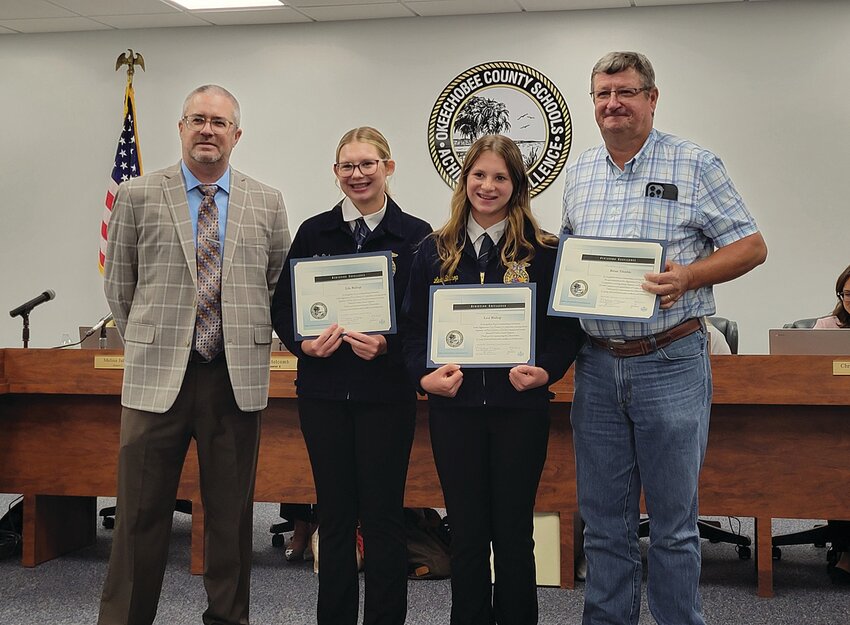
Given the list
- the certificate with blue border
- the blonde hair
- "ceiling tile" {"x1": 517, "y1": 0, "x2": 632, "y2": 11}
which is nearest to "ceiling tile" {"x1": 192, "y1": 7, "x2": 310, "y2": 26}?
"ceiling tile" {"x1": 517, "y1": 0, "x2": 632, "y2": 11}

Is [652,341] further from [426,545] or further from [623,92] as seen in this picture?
[426,545]

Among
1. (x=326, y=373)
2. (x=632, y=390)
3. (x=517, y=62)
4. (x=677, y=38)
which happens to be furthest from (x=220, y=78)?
(x=632, y=390)

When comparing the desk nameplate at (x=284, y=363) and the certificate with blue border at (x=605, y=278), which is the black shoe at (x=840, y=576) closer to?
the certificate with blue border at (x=605, y=278)

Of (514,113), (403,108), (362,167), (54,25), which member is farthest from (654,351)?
(54,25)

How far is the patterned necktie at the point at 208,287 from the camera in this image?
247cm

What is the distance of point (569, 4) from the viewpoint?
5602 mm

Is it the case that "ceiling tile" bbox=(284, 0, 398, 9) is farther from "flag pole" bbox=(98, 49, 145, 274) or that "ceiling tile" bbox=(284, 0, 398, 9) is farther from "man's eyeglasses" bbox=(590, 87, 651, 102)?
"man's eyeglasses" bbox=(590, 87, 651, 102)

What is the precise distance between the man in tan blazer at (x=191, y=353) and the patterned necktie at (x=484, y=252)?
2.18 feet

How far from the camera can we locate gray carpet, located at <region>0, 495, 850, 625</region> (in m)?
3.14

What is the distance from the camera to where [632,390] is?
218cm

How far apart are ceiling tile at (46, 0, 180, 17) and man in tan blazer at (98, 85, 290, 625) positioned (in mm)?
3683

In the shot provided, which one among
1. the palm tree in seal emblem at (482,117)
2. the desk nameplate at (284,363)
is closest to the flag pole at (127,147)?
the palm tree in seal emblem at (482,117)

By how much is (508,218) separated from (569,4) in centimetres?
379

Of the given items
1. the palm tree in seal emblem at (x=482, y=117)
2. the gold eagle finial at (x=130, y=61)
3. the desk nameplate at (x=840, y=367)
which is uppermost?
the gold eagle finial at (x=130, y=61)
